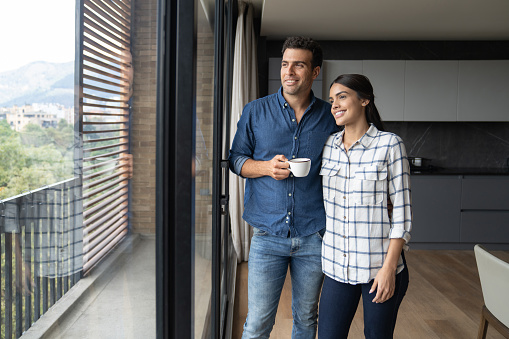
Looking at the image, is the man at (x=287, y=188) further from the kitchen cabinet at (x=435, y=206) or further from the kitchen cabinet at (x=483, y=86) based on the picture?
the kitchen cabinet at (x=483, y=86)

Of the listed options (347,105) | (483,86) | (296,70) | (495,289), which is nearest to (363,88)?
(347,105)

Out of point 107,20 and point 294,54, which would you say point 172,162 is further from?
point 294,54

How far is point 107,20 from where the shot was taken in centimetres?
55

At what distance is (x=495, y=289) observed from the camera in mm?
2000

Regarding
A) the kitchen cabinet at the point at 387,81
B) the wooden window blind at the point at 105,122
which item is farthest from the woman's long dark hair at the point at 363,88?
the kitchen cabinet at the point at 387,81

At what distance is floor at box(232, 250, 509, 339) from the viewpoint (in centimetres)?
305

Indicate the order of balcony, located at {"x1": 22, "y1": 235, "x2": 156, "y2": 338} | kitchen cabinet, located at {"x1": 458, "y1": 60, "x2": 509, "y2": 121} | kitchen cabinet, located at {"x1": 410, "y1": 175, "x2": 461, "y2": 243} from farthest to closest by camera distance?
1. kitchen cabinet, located at {"x1": 458, "y1": 60, "x2": 509, "y2": 121}
2. kitchen cabinet, located at {"x1": 410, "y1": 175, "x2": 461, "y2": 243}
3. balcony, located at {"x1": 22, "y1": 235, "x2": 156, "y2": 338}

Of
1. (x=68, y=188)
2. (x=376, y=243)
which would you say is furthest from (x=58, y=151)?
(x=376, y=243)

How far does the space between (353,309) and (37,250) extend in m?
1.58

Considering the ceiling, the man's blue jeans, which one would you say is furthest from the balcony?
the ceiling

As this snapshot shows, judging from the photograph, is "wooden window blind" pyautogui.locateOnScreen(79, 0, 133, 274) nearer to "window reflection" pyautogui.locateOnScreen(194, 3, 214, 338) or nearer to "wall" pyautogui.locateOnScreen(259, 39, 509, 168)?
"window reflection" pyautogui.locateOnScreen(194, 3, 214, 338)

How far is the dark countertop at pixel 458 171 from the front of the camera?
5258 millimetres

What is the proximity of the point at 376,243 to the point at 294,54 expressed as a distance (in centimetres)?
84

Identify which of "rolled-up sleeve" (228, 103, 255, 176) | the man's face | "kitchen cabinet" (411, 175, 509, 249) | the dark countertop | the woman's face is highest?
the man's face
